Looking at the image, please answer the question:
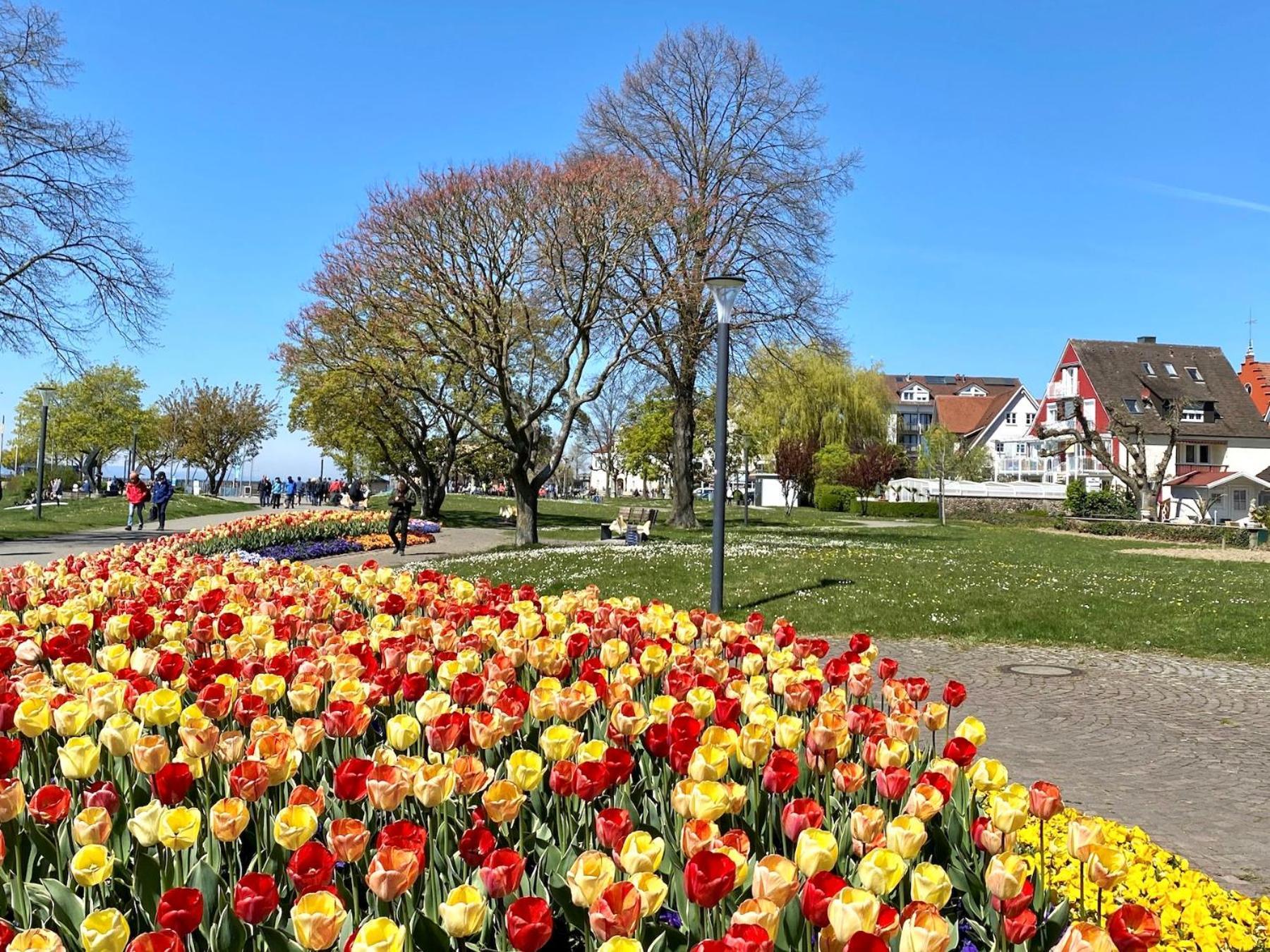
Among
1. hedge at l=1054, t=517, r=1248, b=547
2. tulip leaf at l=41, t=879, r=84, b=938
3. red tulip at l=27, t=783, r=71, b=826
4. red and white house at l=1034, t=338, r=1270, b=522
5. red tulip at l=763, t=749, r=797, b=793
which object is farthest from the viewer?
red and white house at l=1034, t=338, r=1270, b=522

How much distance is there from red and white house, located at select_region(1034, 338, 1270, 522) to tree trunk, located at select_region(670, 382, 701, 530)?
1402 inches

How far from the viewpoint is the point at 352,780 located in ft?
8.77

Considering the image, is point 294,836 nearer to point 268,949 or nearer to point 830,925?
point 268,949

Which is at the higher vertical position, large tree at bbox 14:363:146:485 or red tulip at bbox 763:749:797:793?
large tree at bbox 14:363:146:485

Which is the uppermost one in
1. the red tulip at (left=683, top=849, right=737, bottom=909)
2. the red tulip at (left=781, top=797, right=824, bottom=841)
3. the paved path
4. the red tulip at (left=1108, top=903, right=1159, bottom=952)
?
the red tulip at (left=683, top=849, right=737, bottom=909)

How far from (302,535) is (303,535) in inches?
1.3

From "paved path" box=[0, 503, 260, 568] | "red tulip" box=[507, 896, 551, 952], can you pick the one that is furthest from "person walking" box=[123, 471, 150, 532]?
"red tulip" box=[507, 896, 551, 952]

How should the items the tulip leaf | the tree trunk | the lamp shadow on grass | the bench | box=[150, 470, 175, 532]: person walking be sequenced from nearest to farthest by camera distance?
the tulip leaf < the lamp shadow on grass < the bench < box=[150, 470, 175, 532]: person walking < the tree trunk

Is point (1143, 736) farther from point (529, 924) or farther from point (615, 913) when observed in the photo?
point (529, 924)

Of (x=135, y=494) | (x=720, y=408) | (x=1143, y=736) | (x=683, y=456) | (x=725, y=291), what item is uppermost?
(x=725, y=291)

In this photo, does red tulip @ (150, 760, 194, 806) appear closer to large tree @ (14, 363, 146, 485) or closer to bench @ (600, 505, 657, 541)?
bench @ (600, 505, 657, 541)

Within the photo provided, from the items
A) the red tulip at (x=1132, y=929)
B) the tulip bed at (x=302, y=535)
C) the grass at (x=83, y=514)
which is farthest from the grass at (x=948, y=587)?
the grass at (x=83, y=514)

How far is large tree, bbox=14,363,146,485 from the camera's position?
7388 centimetres

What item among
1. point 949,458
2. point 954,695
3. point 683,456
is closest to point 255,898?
point 954,695
